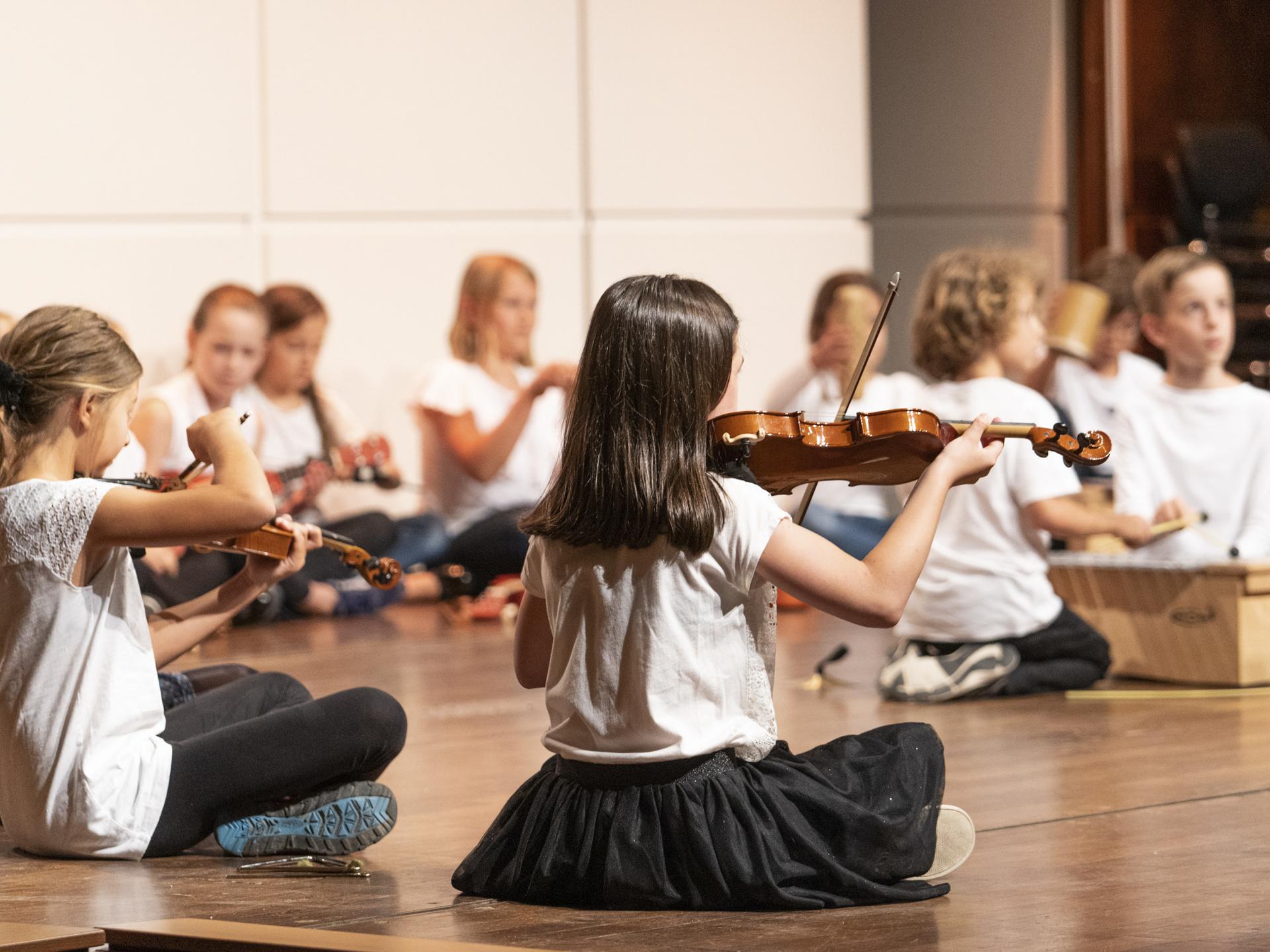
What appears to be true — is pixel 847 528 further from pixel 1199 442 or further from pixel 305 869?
pixel 305 869

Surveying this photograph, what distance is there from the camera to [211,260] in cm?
629

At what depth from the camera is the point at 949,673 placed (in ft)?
12.2

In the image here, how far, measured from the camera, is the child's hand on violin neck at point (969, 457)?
6.93ft

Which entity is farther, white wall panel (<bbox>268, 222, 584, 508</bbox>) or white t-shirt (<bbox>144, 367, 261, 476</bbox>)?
white wall panel (<bbox>268, 222, 584, 508</bbox>)

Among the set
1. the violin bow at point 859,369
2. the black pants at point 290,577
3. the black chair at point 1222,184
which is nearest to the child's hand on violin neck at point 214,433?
the violin bow at point 859,369

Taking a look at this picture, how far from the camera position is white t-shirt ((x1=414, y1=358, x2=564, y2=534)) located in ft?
19.5

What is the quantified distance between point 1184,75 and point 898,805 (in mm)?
6259

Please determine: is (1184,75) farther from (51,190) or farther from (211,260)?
(51,190)

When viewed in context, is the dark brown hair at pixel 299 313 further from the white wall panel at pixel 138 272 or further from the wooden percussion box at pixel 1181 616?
the wooden percussion box at pixel 1181 616

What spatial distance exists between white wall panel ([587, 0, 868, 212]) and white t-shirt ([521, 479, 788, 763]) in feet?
16.0

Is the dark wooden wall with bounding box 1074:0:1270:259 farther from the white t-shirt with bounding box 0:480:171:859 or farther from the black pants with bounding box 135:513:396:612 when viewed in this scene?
the white t-shirt with bounding box 0:480:171:859

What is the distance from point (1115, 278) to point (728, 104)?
1.69 metres

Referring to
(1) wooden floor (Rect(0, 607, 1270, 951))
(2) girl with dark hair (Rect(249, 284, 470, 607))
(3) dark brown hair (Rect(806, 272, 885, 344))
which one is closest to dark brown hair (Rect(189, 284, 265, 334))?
(2) girl with dark hair (Rect(249, 284, 470, 607))

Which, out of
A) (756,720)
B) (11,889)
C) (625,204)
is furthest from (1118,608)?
(625,204)
